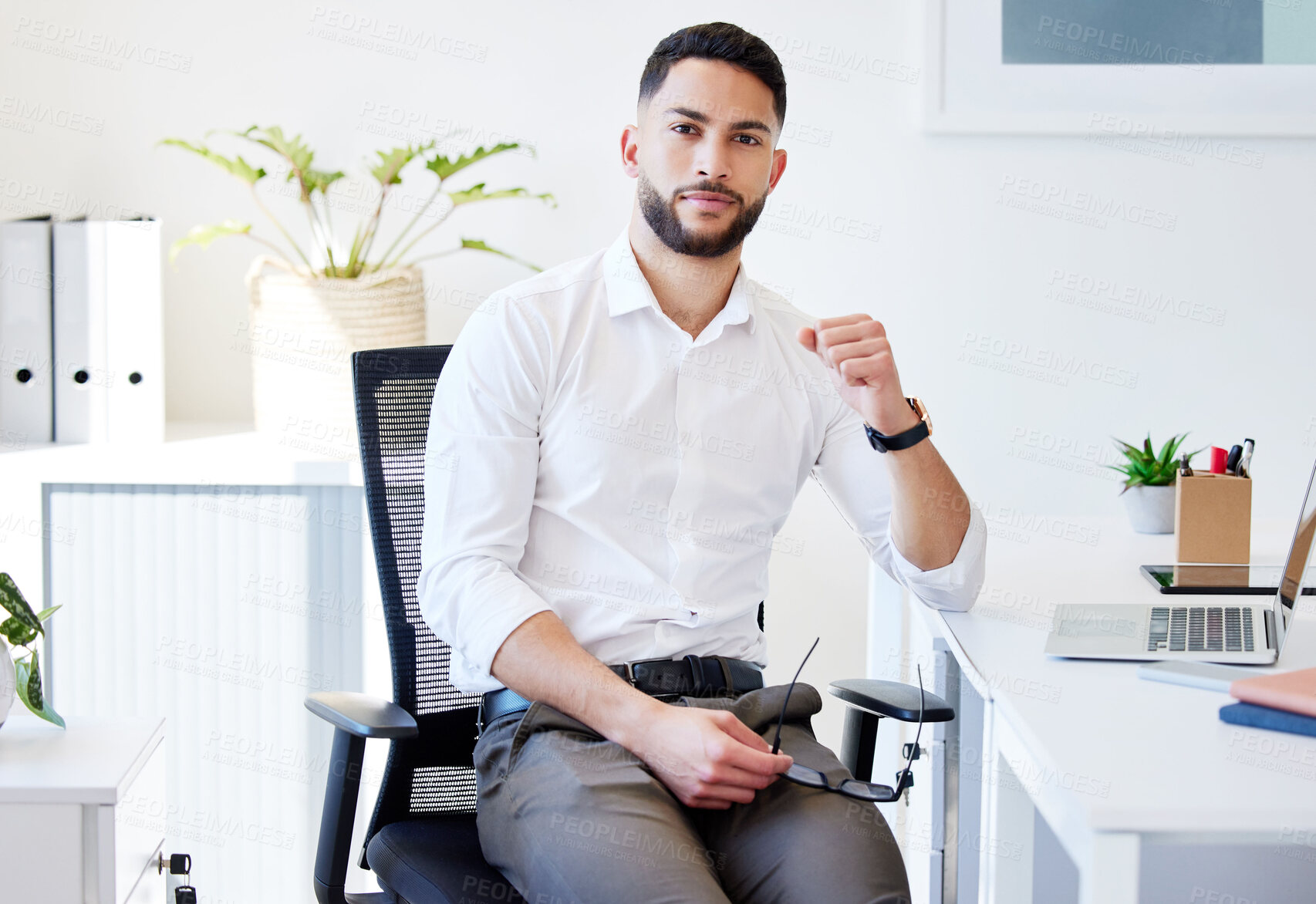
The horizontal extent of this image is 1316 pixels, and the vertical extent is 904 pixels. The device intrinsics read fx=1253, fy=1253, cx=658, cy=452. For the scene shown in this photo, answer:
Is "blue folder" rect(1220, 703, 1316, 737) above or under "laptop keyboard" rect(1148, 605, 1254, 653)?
under

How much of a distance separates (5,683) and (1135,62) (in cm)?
201

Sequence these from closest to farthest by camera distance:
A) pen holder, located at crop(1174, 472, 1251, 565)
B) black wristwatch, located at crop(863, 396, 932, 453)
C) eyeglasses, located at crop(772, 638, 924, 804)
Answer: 1. eyeglasses, located at crop(772, 638, 924, 804)
2. black wristwatch, located at crop(863, 396, 932, 453)
3. pen holder, located at crop(1174, 472, 1251, 565)

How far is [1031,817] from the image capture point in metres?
1.24

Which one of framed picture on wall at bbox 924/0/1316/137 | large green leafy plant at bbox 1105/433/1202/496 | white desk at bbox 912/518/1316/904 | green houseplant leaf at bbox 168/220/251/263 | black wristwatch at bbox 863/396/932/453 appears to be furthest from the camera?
framed picture on wall at bbox 924/0/1316/137

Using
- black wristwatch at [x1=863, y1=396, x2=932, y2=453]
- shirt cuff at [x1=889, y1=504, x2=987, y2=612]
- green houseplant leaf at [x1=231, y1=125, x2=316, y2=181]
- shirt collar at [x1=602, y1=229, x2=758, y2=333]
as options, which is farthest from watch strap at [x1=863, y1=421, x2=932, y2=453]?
green houseplant leaf at [x1=231, y1=125, x2=316, y2=181]

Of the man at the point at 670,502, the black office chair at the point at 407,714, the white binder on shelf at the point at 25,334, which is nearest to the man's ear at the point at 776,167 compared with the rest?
the man at the point at 670,502

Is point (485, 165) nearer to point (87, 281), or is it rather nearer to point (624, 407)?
point (87, 281)

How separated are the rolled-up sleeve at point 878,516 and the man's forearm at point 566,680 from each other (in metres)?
0.39

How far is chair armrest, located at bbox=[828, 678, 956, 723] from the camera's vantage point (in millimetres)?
1306

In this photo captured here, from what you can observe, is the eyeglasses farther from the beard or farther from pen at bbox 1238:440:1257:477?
pen at bbox 1238:440:1257:477

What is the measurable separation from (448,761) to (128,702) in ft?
2.78

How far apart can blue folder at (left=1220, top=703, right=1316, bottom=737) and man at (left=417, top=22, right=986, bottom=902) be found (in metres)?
0.33

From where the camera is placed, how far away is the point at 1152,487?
1957 millimetres

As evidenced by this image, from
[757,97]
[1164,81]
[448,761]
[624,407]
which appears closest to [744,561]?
[624,407]
